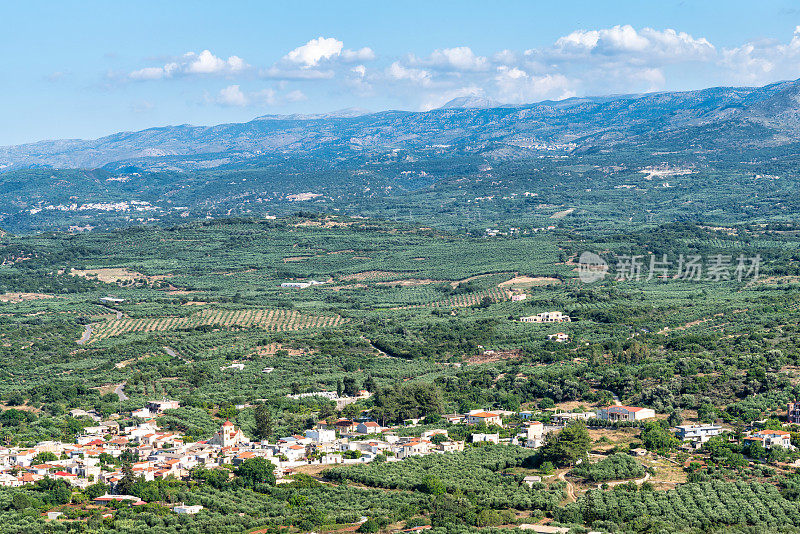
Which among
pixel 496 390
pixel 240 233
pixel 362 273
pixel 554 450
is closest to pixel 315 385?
pixel 496 390

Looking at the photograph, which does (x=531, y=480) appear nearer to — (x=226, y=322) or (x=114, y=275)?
(x=226, y=322)

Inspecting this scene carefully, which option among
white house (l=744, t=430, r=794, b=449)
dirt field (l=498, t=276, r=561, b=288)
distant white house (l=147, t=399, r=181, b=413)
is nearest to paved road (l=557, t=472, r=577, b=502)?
white house (l=744, t=430, r=794, b=449)

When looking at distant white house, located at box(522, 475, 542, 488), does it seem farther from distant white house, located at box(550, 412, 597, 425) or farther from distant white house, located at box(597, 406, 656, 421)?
distant white house, located at box(597, 406, 656, 421)

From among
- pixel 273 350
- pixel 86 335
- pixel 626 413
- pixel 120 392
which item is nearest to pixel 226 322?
pixel 86 335

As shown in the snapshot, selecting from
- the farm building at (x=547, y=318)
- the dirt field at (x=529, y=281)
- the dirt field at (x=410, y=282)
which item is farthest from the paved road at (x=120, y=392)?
the dirt field at (x=410, y=282)

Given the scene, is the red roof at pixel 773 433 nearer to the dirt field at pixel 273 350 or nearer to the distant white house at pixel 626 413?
the distant white house at pixel 626 413

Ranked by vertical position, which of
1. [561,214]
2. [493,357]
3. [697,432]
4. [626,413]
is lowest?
[561,214]
